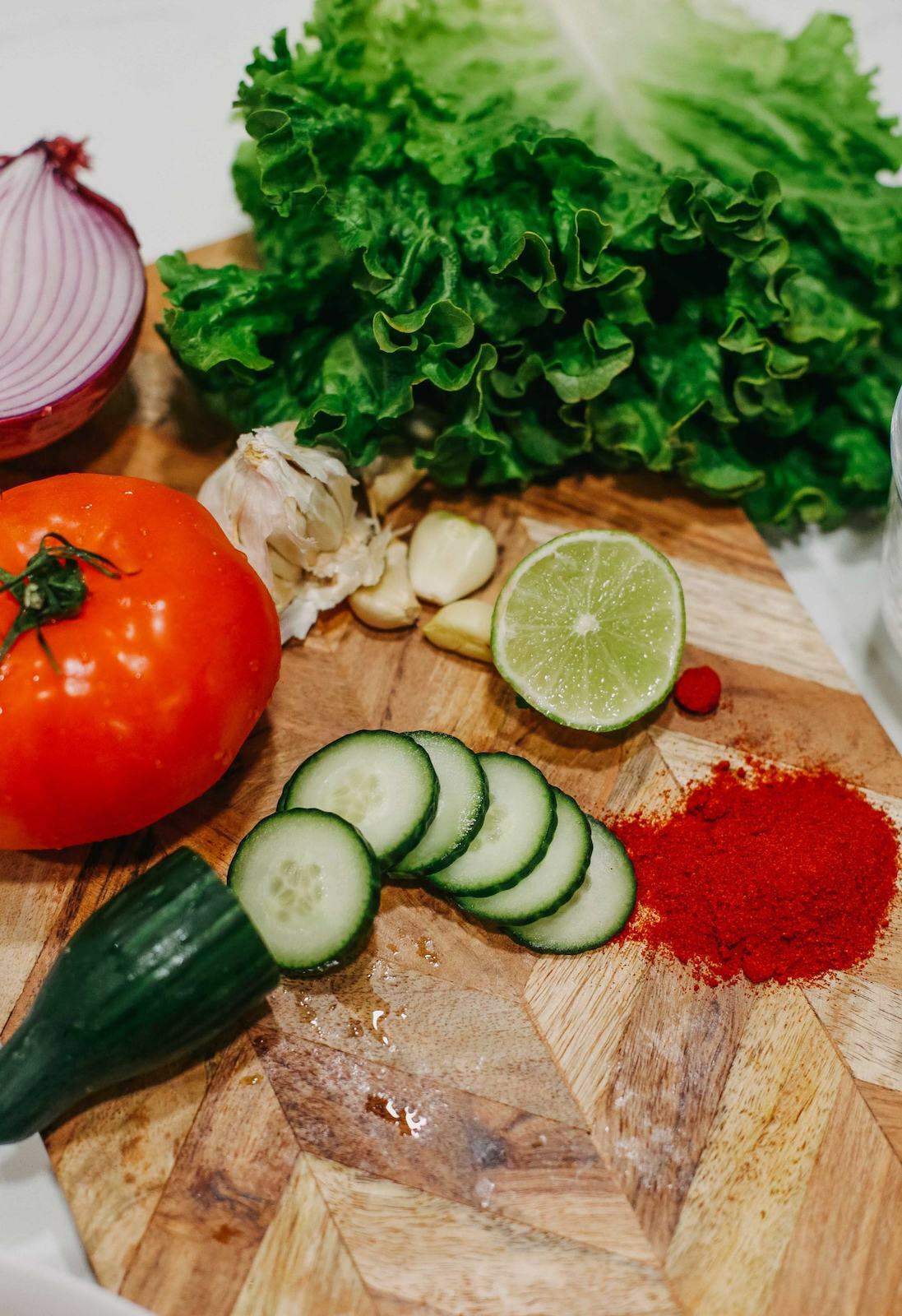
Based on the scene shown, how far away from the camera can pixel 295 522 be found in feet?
7.73

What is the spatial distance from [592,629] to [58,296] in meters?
1.39

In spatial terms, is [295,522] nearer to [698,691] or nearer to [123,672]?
[123,672]

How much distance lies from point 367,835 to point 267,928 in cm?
25

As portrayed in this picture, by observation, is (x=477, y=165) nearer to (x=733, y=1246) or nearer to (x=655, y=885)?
(x=655, y=885)

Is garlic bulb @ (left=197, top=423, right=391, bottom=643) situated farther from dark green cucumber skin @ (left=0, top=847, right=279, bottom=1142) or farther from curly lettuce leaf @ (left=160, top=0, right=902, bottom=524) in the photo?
dark green cucumber skin @ (left=0, top=847, right=279, bottom=1142)

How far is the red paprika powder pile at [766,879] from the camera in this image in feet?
7.00

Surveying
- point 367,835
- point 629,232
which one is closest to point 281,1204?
point 367,835

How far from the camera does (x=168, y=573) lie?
6.57ft

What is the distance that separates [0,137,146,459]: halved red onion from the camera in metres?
2.38

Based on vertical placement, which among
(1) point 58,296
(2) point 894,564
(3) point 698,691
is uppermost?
(1) point 58,296

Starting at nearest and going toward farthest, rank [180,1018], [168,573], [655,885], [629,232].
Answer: [180,1018], [168,573], [655,885], [629,232]

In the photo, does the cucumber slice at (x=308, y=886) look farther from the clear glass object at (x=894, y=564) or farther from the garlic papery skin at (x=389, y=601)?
the clear glass object at (x=894, y=564)

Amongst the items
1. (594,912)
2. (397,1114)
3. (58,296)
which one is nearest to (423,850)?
(594,912)

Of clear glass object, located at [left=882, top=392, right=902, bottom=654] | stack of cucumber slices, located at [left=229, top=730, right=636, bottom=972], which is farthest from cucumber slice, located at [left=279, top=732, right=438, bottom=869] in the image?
clear glass object, located at [left=882, top=392, right=902, bottom=654]
